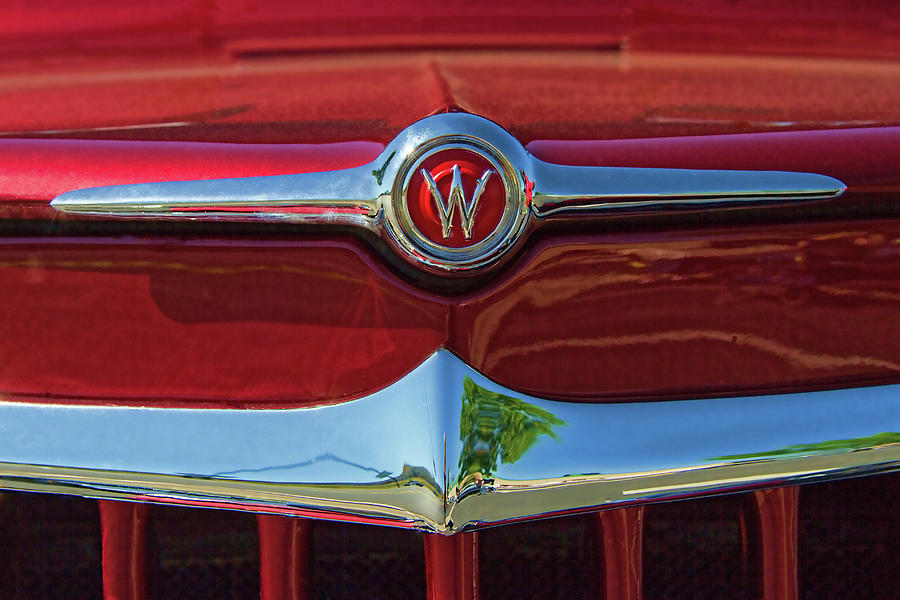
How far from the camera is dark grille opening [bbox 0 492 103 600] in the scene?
31.2 inches

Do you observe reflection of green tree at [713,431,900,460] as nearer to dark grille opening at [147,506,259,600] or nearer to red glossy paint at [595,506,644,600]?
red glossy paint at [595,506,644,600]

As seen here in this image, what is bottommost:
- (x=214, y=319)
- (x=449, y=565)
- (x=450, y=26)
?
(x=449, y=565)

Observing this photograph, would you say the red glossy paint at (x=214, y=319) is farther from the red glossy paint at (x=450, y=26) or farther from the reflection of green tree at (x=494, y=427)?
the red glossy paint at (x=450, y=26)

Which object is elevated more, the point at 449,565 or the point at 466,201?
the point at 466,201

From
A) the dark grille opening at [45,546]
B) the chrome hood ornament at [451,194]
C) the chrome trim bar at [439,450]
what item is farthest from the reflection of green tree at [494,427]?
the dark grille opening at [45,546]

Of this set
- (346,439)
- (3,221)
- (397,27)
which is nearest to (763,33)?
(397,27)

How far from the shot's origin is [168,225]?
2.17 ft

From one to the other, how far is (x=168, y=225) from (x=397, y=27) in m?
0.44

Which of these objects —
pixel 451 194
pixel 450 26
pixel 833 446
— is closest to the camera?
pixel 451 194

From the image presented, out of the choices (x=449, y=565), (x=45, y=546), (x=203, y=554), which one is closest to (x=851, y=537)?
(x=449, y=565)

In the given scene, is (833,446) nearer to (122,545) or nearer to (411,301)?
(411,301)

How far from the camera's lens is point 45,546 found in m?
0.79

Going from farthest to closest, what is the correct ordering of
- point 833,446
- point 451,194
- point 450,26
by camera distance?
point 450,26
point 833,446
point 451,194

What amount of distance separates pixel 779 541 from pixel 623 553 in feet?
0.45
